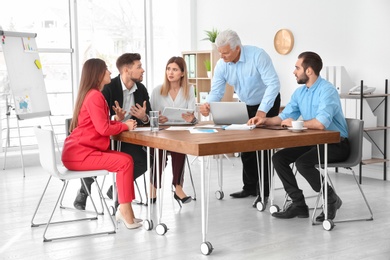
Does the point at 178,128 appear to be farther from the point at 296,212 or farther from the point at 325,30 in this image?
the point at 325,30

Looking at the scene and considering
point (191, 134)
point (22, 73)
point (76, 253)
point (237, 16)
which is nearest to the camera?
point (76, 253)

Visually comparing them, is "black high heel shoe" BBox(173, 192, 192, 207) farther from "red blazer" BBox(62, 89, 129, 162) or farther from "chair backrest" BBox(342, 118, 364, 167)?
"chair backrest" BBox(342, 118, 364, 167)

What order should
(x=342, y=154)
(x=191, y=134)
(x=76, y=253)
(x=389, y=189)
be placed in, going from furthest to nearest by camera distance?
(x=389, y=189) → (x=342, y=154) → (x=191, y=134) → (x=76, y=253)

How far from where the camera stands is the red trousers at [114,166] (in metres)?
3.82

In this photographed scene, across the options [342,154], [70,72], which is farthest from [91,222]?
[70,72]

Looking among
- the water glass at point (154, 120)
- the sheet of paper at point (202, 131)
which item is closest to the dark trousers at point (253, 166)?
the sheet of paper at point (202, 131)

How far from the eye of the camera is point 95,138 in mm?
3887

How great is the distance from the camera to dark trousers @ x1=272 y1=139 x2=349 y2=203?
4008 millimetres

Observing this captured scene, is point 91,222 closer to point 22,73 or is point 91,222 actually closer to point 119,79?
point 119,79

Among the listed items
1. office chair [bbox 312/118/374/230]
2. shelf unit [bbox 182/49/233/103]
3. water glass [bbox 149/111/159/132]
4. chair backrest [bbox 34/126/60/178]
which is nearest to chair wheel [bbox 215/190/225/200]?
office chair [bbox 312/118/374/230]

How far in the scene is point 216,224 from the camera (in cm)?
409

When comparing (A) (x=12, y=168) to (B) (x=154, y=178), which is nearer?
(B) (x=154, y=178)

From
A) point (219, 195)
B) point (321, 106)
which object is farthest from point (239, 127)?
point (219, 195)

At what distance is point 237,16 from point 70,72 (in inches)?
93.1
